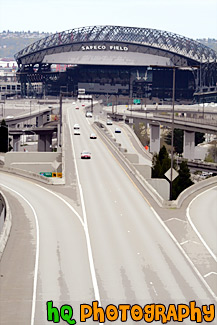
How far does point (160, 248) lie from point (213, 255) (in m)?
3.09

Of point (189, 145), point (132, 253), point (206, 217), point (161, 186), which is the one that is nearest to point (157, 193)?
point (206, 217)

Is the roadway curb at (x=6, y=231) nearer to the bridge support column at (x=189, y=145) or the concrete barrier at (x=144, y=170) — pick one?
the concrete barrier at (x=144, y=170)

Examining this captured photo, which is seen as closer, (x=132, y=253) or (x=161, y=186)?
(x=132, y=253)

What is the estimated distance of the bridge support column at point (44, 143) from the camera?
156m

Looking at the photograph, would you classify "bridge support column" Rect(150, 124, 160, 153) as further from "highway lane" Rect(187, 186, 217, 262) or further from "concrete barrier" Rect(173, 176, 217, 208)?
"highway lane" Rect(187, 186, 217, 262)

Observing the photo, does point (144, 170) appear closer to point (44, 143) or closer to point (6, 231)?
point (6, 231)

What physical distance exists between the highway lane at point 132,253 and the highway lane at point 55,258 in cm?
90

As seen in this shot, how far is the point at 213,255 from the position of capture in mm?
39844

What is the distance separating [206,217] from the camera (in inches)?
2087

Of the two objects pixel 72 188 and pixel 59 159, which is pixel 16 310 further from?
pixel 59 159

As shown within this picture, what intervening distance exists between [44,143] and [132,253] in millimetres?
118337

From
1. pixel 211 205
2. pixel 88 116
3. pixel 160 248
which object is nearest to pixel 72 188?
pixel 211 205

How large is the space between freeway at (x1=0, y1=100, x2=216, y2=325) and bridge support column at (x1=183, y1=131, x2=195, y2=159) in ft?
253

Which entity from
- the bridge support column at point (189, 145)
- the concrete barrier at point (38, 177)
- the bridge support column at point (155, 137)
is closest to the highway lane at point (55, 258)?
the concrete barrier at point (38, 177)
